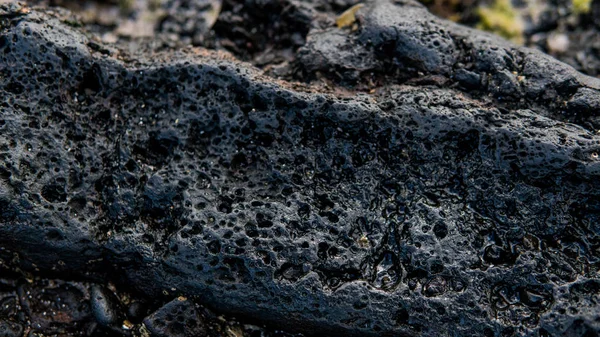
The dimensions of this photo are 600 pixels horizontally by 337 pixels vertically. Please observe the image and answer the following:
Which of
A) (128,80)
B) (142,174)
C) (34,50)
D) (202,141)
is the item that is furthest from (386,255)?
(34,50)

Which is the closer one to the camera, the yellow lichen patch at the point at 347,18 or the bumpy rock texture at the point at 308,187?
the bumpy rock texture at the point at 308,187

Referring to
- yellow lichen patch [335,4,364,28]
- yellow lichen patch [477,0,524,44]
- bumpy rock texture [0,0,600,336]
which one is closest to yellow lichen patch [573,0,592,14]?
yellow lichen patch [477,0,524,44]

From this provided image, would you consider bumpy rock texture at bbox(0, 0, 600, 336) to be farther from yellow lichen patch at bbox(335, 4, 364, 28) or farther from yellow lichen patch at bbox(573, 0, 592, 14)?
yellow lichen patch at bbox(573, 0, 592, 14)

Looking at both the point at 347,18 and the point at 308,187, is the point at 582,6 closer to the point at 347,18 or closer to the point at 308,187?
the point at 347,18

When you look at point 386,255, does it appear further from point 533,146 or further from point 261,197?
point 533,146

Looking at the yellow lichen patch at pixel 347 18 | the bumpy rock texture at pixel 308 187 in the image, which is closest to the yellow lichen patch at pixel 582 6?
the bumpy rock texture at pixel 308 187

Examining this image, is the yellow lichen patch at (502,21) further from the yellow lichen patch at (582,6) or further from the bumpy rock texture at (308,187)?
the bumpy rock texture at (308,187)
